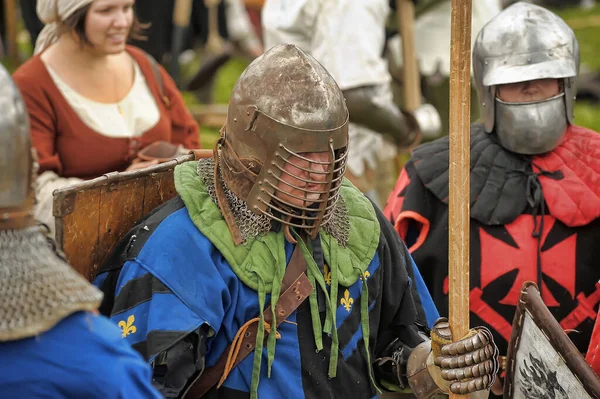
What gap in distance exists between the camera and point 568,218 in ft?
14.8

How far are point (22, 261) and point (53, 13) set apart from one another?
9.73 feet

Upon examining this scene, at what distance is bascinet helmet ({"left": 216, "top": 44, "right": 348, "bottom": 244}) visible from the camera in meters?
3.49

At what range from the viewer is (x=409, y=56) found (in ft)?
25.1

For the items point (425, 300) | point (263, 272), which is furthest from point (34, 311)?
point (425, 300)

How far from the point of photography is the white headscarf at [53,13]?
5.10 meters

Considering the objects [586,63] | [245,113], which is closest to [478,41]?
[245,113]

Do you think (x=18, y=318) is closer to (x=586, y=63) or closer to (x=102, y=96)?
(x=102, y=96)

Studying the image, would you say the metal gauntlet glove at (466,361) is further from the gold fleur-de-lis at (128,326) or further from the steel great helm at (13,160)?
the steel great helm at (13,160)

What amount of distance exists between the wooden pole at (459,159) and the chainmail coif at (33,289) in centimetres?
137

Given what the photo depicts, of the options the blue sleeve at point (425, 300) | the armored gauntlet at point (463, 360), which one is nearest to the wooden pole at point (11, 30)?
the blue sleeve at point (425, 300)

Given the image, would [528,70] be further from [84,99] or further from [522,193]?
[84,99]

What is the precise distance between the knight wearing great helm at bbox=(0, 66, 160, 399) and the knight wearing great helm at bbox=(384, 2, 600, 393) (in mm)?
2376

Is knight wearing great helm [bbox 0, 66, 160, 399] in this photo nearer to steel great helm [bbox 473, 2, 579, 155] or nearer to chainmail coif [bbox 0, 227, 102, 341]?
chainmail coif [bbox 0, 227, 102, 341]

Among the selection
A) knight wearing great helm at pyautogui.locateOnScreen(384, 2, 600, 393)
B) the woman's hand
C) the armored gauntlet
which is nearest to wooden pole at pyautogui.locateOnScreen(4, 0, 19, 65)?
the woman's hand
